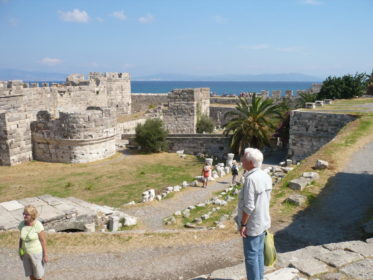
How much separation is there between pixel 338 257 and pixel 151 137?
15.2 meters

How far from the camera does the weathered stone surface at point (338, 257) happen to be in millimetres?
4956

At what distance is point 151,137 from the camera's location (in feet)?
64.4

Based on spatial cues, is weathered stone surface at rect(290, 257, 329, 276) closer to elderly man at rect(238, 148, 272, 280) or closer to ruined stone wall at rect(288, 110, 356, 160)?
elderly man at rect(238, 148, 272, 280)

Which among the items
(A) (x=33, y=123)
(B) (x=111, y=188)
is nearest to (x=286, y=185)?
(B) (x=111, y=188)

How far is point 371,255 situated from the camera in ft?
17.0

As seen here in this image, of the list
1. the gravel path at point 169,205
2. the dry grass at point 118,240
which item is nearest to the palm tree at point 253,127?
the gravel path at point 169,205

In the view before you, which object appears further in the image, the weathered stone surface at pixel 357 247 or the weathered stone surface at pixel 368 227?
the weathered stone surface at pixel 368 227

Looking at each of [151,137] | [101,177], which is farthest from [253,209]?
[151,137]

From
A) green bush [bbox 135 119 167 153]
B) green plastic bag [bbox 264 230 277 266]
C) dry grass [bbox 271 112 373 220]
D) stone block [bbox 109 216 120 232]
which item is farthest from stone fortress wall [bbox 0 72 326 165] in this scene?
green plastic bag [bbox 264 230 277 266]

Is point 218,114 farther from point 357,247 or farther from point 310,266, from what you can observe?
point 310,266

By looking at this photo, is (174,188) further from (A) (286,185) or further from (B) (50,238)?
(B) (50,238)

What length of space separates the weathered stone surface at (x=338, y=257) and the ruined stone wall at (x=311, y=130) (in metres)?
11.8

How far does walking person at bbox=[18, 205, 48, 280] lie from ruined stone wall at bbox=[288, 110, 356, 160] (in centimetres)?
1416

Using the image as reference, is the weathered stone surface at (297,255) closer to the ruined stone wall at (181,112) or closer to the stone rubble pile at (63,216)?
the stone rubble pile at (63,216)
